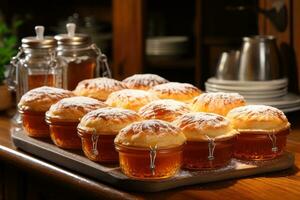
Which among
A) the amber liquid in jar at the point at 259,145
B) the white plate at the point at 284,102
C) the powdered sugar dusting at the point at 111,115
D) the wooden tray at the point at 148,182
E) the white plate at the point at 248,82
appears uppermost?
the powdered sugar dusting at the point at 111,115

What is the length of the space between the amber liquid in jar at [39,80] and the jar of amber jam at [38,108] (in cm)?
23

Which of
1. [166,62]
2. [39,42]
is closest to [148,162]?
[39,42]

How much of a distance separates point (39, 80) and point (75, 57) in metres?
0.13

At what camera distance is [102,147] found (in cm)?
144

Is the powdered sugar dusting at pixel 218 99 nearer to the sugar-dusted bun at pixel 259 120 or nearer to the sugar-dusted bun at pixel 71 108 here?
the sugar-dusted bun at pixel 259 120

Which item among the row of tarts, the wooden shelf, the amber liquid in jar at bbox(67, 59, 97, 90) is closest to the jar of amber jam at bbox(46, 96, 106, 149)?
the row of tarts

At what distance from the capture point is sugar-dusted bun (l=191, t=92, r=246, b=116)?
5.19 feet

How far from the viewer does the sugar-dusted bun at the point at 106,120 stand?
1.45 meters

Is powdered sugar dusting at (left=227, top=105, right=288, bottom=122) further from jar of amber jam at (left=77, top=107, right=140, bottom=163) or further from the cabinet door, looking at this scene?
the cabinet door

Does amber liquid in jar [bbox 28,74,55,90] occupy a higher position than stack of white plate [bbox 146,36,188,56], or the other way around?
amber liquid in jar [bbox 28,74,55,90]

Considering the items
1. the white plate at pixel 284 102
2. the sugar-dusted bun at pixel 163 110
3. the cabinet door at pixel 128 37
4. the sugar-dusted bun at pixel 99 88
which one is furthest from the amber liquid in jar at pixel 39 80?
the cabinet door at pixel 128 37

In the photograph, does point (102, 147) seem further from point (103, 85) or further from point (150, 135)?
point (103, 85)

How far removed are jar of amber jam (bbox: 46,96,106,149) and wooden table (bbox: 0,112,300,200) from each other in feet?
0.23

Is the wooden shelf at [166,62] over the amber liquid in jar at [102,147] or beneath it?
beneath
